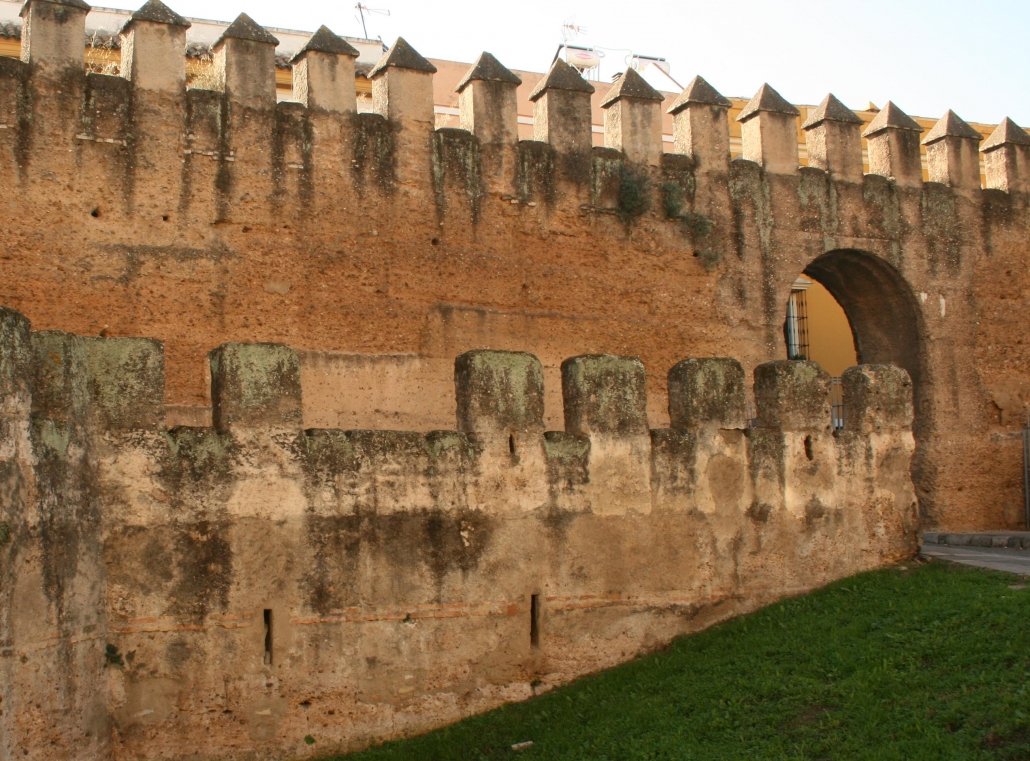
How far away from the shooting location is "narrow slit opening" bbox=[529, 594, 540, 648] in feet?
31.5

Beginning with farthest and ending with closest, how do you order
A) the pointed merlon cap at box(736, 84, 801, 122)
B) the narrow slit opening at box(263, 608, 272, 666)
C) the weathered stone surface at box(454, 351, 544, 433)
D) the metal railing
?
1. the metal railing
2. the pointed merlon cap at box(736, 84, 801, 122)
3. the weathered stone surface at box(454, 351, 544, 433)
4. the narrow slit opening at box(263, 608, 272, 666)

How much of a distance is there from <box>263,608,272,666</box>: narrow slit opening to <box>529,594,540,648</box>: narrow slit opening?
5.86 feet

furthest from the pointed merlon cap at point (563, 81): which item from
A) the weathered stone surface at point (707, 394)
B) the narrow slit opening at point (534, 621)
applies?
the narrow slit opening at point (534, 621)

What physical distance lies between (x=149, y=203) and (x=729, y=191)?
21.3 feet

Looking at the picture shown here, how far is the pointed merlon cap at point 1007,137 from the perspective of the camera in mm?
18328

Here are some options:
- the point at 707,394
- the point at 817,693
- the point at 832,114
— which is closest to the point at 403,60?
the point at 832,114

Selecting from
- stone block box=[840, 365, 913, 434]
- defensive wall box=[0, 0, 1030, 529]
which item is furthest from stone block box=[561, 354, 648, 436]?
defensive wall box=[0, 0, 1030, 529]

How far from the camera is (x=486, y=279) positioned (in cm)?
1539

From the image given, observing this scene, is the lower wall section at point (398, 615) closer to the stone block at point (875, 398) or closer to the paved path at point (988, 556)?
the stone block at point (875, 398)

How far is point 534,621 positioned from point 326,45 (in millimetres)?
7397

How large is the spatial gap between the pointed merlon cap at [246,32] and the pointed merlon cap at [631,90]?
155 inches

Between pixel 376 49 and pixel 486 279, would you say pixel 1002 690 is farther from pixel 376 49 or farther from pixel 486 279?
pixel 376 49

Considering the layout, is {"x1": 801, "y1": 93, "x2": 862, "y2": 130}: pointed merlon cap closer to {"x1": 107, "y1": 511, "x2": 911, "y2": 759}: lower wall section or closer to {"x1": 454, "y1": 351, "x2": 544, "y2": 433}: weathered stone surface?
{"x1": 107, "y1": 511, "x2": 911, "y2": 759}: lower wall section

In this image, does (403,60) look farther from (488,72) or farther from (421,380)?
(421,380)
